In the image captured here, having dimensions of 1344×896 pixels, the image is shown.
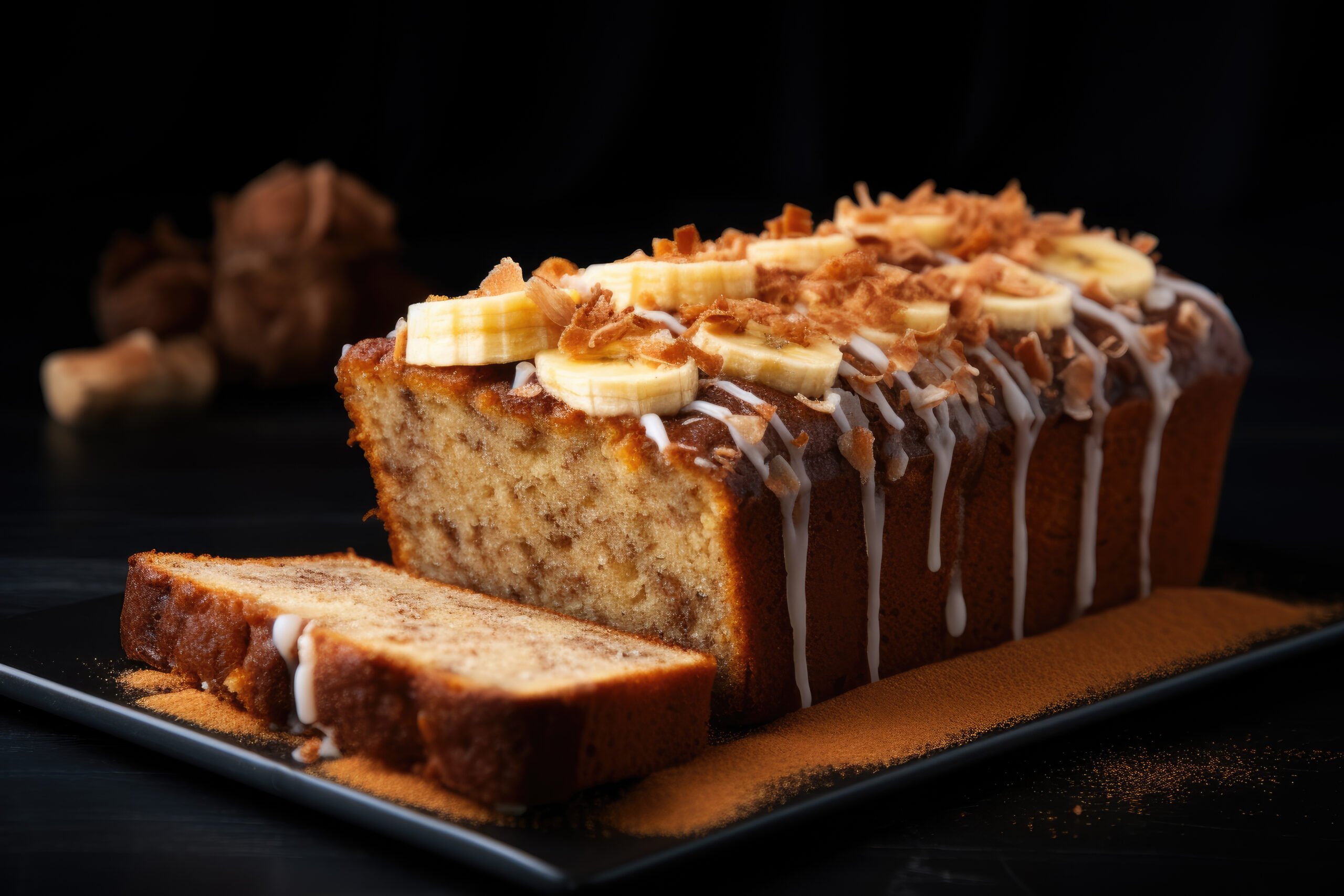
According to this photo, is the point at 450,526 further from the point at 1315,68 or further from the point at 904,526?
the point at 1315,68

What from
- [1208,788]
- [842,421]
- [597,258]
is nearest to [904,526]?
[842,421]

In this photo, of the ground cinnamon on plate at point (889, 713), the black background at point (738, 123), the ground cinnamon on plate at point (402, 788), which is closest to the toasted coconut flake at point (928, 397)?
the ground cinnamon on plate at point (889, 713)

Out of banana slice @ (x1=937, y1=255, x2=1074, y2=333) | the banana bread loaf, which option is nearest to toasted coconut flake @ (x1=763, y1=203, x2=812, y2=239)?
the banana bread loaf

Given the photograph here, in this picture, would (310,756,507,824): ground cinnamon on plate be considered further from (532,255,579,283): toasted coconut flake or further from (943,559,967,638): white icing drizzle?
(943,559,967,638): white icing drizzle

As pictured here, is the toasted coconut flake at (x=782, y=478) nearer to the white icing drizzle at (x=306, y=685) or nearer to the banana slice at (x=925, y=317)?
the banana slice at (x=925, y=317)

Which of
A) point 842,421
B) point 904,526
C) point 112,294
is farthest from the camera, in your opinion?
point 112,294

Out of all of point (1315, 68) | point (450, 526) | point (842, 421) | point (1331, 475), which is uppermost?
point (1315, 68)
